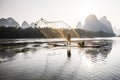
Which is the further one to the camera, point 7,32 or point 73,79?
point 7,32

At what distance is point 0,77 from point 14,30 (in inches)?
6608

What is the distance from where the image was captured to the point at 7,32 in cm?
17250

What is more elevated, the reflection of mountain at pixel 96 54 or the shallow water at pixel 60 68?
the shallow water at pixel 60 68

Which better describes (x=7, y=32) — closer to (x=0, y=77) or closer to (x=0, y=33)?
(x=0, y=33)

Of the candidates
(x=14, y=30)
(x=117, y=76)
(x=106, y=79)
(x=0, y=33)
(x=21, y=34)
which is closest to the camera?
(x=106, y=79)

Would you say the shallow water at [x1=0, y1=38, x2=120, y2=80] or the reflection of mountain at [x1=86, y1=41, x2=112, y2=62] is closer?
the shallow water at [x1=0, y1=38, x2=120, y2=80]

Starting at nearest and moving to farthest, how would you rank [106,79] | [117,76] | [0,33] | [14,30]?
[106,79], [117,76], [0,33], [14,30]

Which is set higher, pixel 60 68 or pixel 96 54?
pixel 60 68

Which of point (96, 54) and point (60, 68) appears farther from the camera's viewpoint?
point (96, 54)

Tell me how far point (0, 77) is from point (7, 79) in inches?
61.1

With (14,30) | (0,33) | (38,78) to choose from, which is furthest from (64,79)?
(14,30)

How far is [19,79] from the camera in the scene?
18672 mm

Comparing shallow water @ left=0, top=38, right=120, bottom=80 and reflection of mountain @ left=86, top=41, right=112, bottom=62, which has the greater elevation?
shallow water @ left=0, top=38, right=120, bottom=80

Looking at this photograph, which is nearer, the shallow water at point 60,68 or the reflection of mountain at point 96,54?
the shallow water at point 60,68
